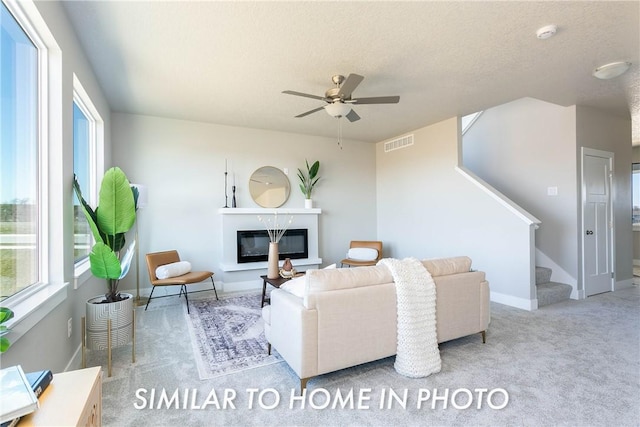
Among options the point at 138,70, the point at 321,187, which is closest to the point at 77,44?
the point at 138,70

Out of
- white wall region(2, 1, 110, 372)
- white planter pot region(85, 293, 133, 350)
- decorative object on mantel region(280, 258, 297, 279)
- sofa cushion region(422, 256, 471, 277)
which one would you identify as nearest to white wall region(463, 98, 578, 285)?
sofa cushion region(422, 256, 471, 277)

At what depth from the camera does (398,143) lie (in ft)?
18.4

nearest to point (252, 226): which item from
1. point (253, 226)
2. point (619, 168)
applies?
point (253, 226)

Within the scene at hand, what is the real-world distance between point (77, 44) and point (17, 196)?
1461 mm

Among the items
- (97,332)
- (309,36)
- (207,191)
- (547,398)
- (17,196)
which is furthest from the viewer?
(207,191)

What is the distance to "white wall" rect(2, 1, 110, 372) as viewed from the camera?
180 centimetres

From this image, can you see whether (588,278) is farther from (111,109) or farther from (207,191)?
(111,109)

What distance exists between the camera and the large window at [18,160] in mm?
1615

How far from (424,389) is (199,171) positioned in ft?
13.6

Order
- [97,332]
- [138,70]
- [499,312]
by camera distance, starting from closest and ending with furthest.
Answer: [97,332], [138,70], [499,312]

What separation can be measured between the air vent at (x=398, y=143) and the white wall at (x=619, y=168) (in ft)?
8.01

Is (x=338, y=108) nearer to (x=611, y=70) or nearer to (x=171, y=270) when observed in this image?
(x=611, y=70)

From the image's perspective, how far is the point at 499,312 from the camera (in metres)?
3.55

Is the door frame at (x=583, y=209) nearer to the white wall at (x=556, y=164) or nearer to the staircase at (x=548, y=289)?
the white wall at (x=556, y=164)
